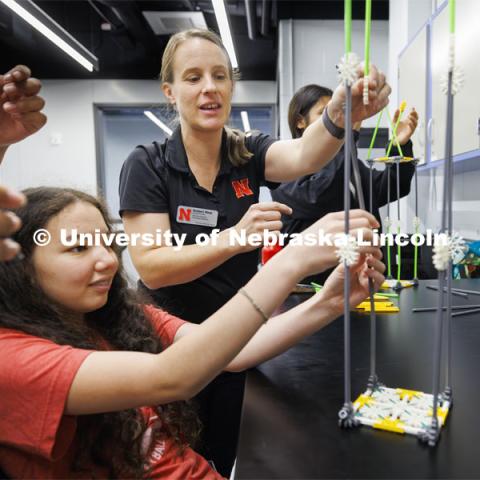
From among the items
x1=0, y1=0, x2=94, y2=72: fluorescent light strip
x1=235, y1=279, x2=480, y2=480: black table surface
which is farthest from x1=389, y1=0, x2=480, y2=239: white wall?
x1=0, y1=0, x2=94, y2=72: fluorescent light strip

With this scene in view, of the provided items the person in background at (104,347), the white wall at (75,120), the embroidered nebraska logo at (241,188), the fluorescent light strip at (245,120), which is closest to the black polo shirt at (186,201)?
the embroidered nebraska logo at (241,188)

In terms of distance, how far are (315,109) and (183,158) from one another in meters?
0.82

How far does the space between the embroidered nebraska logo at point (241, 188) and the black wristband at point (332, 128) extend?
0.35 metres

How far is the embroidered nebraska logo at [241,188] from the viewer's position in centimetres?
129

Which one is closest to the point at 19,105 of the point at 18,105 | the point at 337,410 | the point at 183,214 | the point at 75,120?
the point at 18,105

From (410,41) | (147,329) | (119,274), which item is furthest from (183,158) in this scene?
(410,41)

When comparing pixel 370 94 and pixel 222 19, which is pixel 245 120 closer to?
pixel 222 19

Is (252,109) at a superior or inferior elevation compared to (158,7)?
inferior

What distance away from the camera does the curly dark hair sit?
2.38 feet

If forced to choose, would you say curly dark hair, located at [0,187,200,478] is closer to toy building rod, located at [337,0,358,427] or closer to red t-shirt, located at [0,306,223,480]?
red t-shirt, located at [0,306,223,480]

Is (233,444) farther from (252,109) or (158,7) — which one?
(252,109)

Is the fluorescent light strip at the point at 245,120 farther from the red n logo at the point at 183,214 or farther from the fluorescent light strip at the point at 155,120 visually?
the red n logo at the point at 183,214

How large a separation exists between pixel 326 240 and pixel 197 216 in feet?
2.12

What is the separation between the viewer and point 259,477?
0.54 metres
